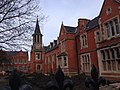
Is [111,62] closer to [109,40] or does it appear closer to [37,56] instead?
[109,40]

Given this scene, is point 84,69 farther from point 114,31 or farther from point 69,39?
point 114,31

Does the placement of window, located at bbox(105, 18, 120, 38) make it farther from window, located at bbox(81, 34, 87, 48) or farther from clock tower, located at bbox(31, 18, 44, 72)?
clock tower, located at bbox(31, 18, 44, 72)

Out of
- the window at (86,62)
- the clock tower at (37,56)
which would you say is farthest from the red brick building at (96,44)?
the clock tower at (37,56)

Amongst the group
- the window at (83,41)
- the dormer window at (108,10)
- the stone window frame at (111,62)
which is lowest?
the stone window frame at (111,62)

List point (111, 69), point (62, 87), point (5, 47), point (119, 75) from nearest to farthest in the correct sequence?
point (62, 87), point (5, 47), point (119, 75), point (111, 69)

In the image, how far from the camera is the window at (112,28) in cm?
1680

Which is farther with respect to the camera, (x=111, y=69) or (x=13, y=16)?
(x=111, y=69)

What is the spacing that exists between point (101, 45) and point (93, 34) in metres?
2.73

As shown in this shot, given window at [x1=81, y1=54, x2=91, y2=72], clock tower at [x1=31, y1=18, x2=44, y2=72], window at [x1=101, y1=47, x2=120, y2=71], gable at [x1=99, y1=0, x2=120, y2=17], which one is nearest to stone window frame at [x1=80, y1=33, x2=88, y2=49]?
window at [x1=81, y1=54, x2=91, y2=72]

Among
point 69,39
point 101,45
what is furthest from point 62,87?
point 69,39

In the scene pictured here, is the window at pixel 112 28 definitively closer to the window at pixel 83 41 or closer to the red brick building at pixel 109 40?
the red brick building at pixel 109 40

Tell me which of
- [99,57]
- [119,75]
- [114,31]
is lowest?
[119,75]

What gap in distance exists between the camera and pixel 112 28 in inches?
696

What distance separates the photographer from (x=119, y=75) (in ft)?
52.7
